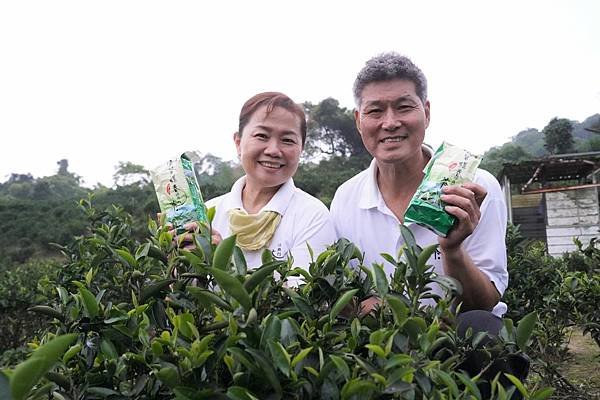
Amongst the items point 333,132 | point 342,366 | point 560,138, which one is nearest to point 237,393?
point 342,366

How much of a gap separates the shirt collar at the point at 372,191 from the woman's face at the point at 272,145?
0.28 metres

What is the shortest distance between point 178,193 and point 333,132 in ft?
86.6

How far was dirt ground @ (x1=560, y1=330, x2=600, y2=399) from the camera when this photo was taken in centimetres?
353

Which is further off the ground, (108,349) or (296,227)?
(296,227)

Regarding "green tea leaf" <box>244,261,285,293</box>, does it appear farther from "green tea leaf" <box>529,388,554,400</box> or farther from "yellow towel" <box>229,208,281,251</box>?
"yellow towel" <box>229,208,281,251</box>

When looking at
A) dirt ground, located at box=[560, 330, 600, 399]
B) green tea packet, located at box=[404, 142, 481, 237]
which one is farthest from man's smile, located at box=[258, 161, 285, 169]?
dirt ground, located at box=[560, 330, 600, 399]

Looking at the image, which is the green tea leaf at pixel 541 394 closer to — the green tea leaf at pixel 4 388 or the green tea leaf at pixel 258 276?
the green tea leaf at pixel 258 276

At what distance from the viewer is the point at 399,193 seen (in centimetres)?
208

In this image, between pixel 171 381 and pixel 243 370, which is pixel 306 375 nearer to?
pixel 243 370

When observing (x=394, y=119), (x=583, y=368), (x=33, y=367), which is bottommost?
(x=583, y=368)

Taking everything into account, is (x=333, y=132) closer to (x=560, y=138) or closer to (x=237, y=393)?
(x=560, y=138)

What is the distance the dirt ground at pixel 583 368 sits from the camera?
3526 millimetres

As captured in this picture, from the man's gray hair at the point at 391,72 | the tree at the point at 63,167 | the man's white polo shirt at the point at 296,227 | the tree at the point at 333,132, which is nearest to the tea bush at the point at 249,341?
the man's white polo shirt at the point at 296,227

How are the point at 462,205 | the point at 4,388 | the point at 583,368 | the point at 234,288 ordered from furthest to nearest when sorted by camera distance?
the point at 583,368 → the point at 462,205 → the point at 234,288 → the point at 4,388
